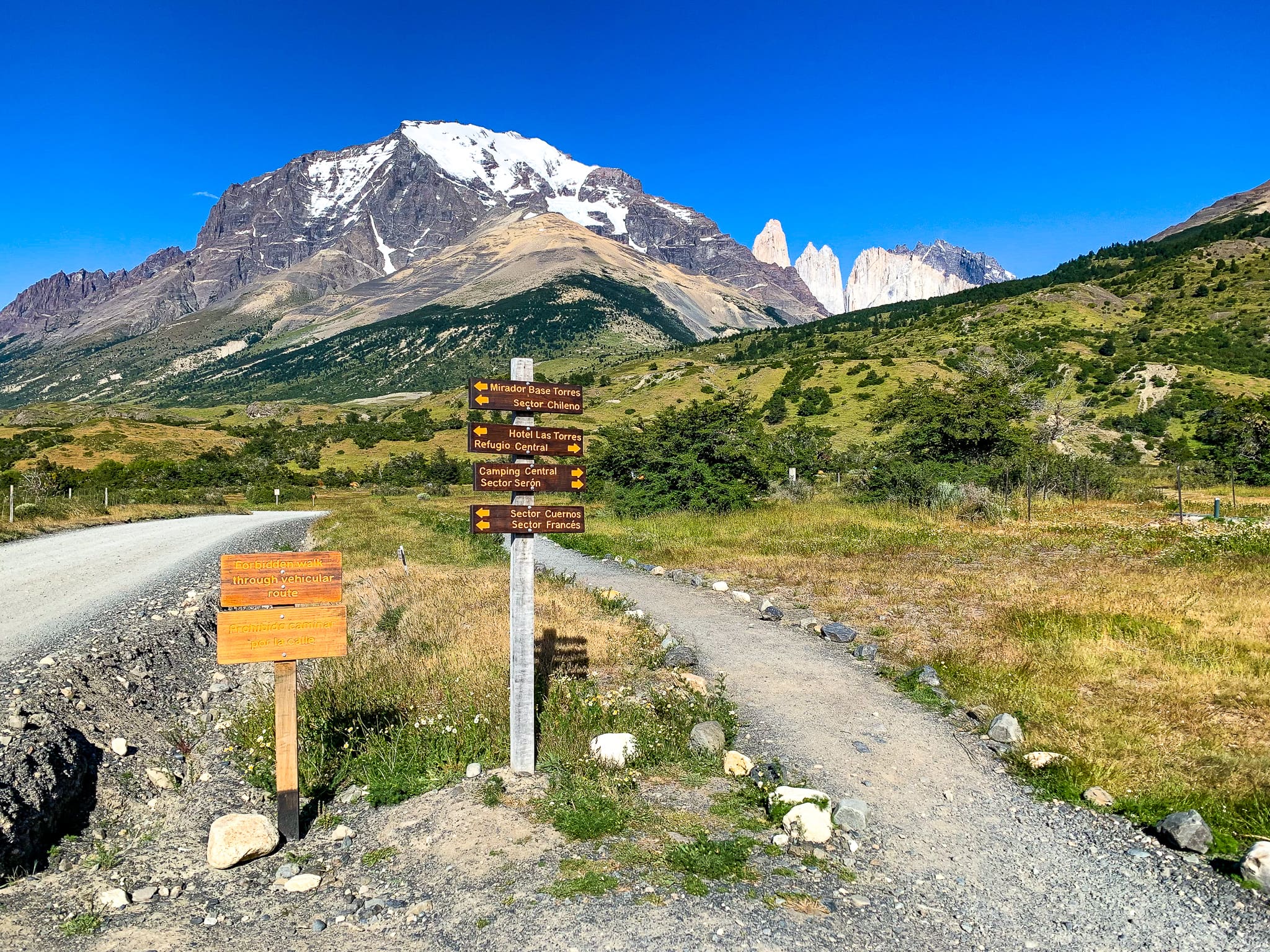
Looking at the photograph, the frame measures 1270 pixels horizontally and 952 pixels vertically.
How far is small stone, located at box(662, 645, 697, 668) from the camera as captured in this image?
34.3ft

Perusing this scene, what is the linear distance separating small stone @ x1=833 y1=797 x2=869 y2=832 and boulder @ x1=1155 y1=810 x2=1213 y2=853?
225 cm

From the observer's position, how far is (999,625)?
11.9 meters

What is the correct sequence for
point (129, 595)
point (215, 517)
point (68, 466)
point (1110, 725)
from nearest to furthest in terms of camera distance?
point (1110, 725) < point (129, 595) < point (215, 517) < point (68, 466)

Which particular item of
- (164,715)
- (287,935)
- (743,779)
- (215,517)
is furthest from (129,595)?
(215,517)

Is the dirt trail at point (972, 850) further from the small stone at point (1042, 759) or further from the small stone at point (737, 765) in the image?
the small stone at point (737, 765)

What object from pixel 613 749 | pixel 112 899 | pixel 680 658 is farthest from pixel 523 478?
pixel 680 658

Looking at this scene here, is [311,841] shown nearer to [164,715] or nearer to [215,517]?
[164,715]

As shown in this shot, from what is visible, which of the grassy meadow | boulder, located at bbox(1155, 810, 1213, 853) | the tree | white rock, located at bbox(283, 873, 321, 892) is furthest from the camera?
the tree

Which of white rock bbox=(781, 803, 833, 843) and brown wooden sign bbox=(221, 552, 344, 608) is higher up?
brown wooden sign bbox=(221, 552, 344, 608)

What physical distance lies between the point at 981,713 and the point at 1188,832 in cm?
294

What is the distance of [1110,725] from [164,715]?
35.5 ft

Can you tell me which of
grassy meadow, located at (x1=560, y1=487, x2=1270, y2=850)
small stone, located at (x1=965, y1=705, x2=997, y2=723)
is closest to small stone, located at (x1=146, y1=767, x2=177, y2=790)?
grassy meadow, located at (x1=560, y1=487, x2=1270, y2=850)

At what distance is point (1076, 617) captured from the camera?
38.7 feet

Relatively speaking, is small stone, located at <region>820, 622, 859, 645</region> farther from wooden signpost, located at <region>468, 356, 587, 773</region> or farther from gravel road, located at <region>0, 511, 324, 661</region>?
gravel road, located at <region>0, 511, 324, 661</region>
